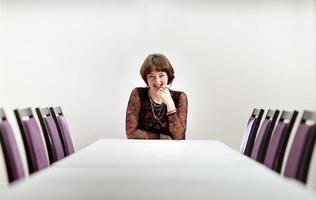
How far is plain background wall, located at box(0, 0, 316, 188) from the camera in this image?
564cm

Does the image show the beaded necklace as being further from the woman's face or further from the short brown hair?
the short brown hair

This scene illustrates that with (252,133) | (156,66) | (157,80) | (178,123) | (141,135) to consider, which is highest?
(156,66)

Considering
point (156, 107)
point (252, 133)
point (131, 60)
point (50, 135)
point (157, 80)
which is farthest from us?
point (131, 60)

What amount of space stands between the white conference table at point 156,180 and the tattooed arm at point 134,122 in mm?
2499

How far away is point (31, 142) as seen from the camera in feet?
9.32

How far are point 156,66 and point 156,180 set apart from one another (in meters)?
3.74

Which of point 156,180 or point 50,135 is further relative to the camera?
point 50,135

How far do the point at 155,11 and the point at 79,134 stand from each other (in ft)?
5.90

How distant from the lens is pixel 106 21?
566 centimetres

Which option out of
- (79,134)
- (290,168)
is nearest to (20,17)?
(79,134)

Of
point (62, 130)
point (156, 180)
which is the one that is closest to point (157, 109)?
point (62, 130)

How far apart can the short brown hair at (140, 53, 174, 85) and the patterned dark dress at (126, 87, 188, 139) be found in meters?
Answer: 0.28

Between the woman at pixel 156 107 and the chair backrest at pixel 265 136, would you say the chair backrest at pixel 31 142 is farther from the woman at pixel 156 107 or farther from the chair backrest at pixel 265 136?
the woman at pixel 156 107

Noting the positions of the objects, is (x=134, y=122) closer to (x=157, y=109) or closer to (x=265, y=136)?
(x=157, y=109)
